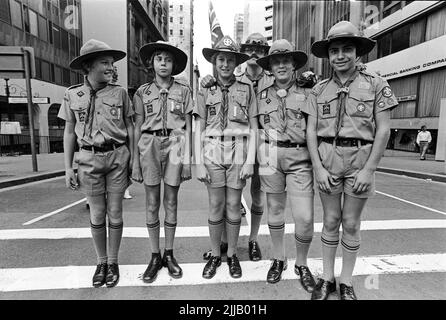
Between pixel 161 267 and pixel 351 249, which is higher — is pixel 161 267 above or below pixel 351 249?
below

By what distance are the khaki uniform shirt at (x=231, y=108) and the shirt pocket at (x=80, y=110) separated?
3.49 feet

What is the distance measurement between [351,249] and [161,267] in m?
1.94

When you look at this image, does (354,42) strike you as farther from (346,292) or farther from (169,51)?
(346,292)

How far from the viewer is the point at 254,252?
11.4 feet

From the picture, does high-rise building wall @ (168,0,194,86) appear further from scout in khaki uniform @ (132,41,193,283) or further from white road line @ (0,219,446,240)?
white road line @ (0,219,446,240)

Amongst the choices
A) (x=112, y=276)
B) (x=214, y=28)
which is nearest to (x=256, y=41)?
(x=214, y=28)

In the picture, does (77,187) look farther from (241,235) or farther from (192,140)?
(241,235)

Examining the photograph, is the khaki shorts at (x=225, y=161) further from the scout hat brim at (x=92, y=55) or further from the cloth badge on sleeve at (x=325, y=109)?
the scout hat brim at (x=92, y=55)

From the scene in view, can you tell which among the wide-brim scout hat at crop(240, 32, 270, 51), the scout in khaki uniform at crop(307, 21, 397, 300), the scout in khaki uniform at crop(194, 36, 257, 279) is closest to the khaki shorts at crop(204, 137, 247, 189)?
the scout in khaki uniform at crop(194, 36, 257, 279)

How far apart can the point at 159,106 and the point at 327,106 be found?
1607 millimetres

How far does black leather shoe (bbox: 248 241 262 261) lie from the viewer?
135 inches

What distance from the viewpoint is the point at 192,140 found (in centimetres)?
317

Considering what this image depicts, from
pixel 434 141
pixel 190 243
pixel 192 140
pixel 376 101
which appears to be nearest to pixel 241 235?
pixel 190 243

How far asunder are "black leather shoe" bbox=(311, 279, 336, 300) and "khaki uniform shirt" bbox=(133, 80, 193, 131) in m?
2.03
